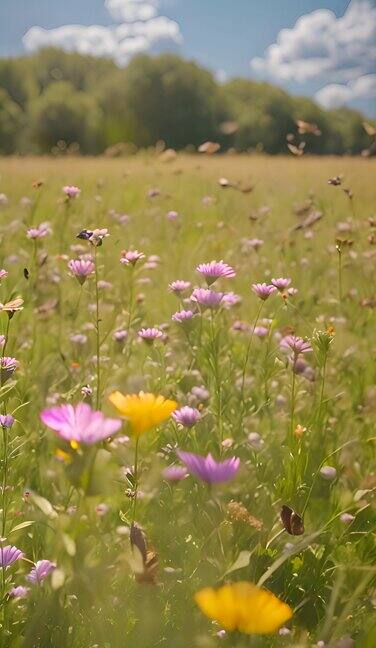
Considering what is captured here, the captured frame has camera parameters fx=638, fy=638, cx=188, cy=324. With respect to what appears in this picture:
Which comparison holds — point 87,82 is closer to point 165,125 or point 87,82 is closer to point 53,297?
point 165,125

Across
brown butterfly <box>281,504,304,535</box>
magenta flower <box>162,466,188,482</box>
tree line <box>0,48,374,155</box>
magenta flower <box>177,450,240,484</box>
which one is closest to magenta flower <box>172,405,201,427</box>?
magenta flower <box>162,466,188,482</box>

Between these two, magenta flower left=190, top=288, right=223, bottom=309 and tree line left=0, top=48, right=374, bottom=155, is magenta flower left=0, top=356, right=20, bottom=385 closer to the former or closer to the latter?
magenta flower left=190, top=288, right=223, bottom=309

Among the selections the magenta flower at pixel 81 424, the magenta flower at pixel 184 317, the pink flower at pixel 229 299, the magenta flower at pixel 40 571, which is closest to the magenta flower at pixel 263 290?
the pink flower at pixel 229 299

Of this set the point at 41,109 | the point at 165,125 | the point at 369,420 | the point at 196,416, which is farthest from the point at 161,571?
the point at 165,125

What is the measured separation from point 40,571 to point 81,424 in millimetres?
542

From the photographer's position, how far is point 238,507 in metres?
1.10

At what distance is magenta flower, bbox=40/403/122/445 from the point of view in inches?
22.3

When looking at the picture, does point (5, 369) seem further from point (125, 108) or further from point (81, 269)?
point (125, 108)

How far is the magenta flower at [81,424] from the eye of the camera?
57 cm

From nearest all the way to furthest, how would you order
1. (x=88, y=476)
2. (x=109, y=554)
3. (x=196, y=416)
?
1. (x=88, y=476)
2. (x=109, y=554)
3. (x=196, y=416)

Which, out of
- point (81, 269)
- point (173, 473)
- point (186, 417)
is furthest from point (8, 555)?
point (81, 269)

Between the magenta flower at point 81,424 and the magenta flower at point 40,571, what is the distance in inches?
19.4

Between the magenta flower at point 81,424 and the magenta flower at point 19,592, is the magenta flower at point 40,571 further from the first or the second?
the magenta flower at point 81,424

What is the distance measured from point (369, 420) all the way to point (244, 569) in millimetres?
792
